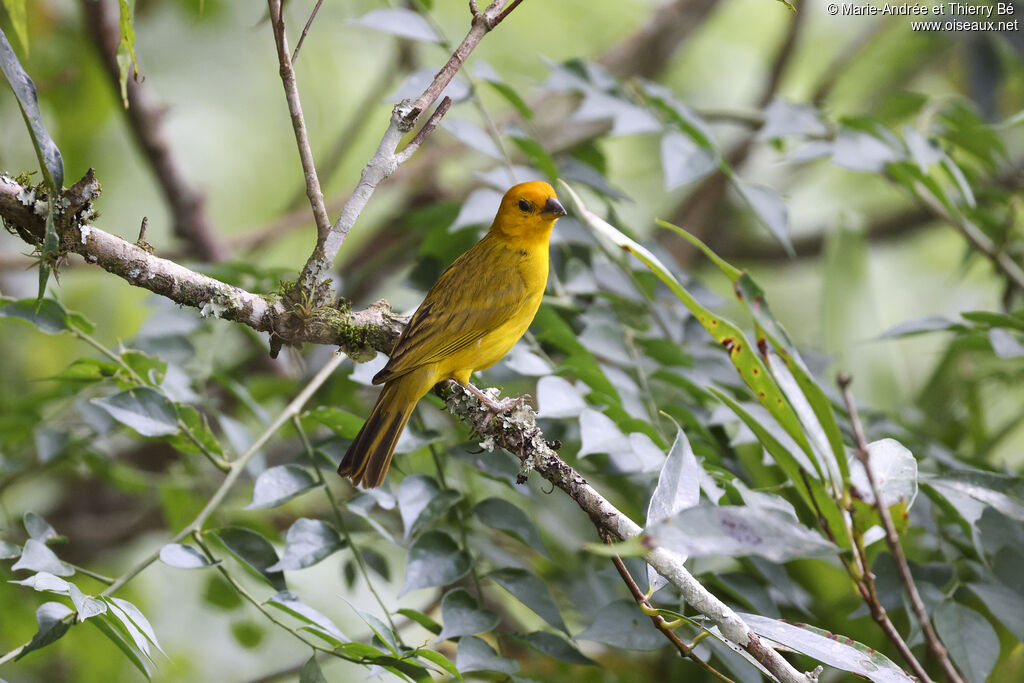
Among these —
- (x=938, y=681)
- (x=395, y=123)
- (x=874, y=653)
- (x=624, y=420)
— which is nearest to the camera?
(x=874, y=653)

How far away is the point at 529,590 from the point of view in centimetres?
171

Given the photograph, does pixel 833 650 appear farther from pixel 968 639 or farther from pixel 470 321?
pixel 470 321

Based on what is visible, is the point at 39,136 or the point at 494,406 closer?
the point at 39,136

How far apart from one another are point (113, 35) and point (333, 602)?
7.25ft

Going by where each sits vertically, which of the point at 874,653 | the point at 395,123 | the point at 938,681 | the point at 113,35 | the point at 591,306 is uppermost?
the point at 113,35

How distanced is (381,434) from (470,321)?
1.00 ft

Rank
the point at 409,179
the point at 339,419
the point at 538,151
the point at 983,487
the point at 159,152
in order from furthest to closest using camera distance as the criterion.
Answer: the point at 409,179, the point at 159,152, the point at 538,151, the point at 339,419, the point at 983,487

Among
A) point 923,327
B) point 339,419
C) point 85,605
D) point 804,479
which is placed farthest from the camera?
point 923,327

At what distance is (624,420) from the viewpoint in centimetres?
171

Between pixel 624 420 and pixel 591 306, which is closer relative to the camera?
pixel 624 420

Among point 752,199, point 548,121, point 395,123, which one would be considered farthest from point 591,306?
point 548,121

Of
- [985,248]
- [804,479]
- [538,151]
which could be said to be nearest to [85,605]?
[804,479]

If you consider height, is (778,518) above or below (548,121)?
below

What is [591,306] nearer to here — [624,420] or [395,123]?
[624,420]
